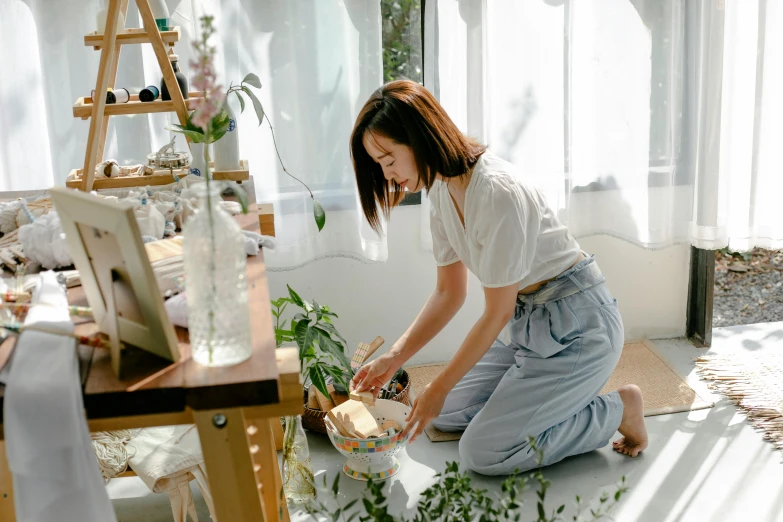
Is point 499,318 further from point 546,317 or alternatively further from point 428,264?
point 428,264

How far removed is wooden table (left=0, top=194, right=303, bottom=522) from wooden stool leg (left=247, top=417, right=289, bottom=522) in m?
0.24

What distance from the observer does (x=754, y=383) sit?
2.75 meters

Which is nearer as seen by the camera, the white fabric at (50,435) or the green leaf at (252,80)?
the white fabric at (50,435)

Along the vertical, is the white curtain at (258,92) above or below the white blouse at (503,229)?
above

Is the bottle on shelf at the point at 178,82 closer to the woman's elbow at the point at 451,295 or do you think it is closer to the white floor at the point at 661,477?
the woman's elbow at the point at 451,295

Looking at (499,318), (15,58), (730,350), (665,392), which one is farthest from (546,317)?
(15,58)

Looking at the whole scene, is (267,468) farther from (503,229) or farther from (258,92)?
(258,92)

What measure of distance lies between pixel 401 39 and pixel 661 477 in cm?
153

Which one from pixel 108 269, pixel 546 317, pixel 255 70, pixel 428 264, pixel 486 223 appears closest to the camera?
pixel 108 269

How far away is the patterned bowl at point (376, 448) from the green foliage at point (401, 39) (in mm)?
1062

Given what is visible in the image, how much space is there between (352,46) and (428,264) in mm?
801

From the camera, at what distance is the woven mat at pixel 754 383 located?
99.7 inches

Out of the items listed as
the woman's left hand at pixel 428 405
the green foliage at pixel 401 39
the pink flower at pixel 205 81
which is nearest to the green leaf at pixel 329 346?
the woman's left hand at pixel 428 405

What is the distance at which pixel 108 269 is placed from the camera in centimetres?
111
